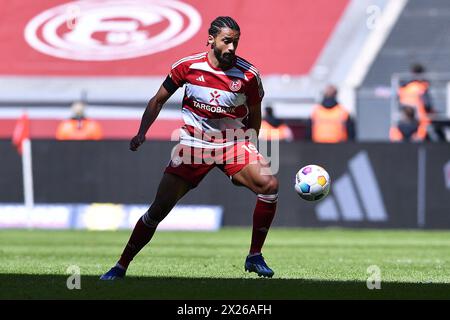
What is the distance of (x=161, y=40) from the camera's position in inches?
1045

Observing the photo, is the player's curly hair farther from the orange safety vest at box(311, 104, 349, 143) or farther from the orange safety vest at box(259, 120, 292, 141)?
the orange safety vest at box(311, 104, 349, 143)

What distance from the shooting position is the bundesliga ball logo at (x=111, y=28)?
2642 cm

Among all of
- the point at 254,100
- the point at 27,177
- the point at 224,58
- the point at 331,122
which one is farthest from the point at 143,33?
the point at 224,58

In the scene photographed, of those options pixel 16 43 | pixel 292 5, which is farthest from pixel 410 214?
pixel 16 43

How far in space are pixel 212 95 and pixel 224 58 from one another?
0.35 meters

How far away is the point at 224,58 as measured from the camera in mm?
9812

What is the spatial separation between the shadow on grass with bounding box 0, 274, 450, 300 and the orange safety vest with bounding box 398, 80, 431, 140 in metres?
12.6

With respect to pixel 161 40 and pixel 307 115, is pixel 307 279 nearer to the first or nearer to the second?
pixel 307 115

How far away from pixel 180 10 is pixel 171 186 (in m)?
17.5

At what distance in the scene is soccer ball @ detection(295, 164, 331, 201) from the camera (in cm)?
1059

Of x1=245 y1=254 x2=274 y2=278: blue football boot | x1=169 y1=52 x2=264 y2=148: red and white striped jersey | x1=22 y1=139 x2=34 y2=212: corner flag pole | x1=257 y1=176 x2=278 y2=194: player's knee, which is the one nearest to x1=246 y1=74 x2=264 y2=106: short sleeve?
x1=169 y1=52 x2=264 y2=148: red and white striped jersey

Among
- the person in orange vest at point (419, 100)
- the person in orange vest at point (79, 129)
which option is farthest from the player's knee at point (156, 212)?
the person in orange vest at point (419, 100)

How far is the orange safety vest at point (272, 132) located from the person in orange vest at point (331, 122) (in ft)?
2.14

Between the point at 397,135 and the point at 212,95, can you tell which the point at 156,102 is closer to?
the point at 212,95
